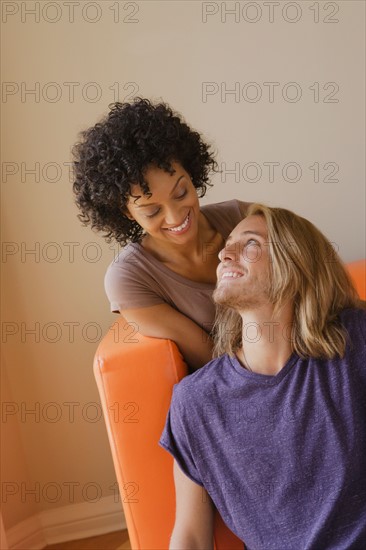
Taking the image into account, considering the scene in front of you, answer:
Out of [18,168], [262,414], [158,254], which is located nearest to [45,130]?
[18,168]

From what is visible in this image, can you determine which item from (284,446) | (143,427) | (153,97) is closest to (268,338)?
(284,446)

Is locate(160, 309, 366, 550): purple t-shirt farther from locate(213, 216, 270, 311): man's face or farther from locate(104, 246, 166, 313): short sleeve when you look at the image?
locate(104, 246, 166, 313): short sleeve

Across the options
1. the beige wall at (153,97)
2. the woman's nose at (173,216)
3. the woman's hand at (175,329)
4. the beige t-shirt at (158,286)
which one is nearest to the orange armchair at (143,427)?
the woman's hand at (175,329)

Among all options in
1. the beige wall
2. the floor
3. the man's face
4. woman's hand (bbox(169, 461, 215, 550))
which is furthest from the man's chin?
the floor

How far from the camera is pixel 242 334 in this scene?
147 centimetres

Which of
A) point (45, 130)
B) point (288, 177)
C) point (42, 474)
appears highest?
point (45, 130)

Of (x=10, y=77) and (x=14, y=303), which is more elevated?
(x=10, y=77)

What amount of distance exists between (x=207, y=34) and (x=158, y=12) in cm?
16

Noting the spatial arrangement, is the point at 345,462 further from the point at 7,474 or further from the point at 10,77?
the point at 10,77

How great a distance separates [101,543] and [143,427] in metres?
0.97

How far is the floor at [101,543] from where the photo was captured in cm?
227

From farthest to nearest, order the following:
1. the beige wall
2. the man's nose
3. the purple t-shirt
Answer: the beige wall → the man's nose → the purple t-shirt

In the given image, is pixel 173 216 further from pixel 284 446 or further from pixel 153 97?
pixel 153 97

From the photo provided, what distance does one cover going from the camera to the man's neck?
140 cm
